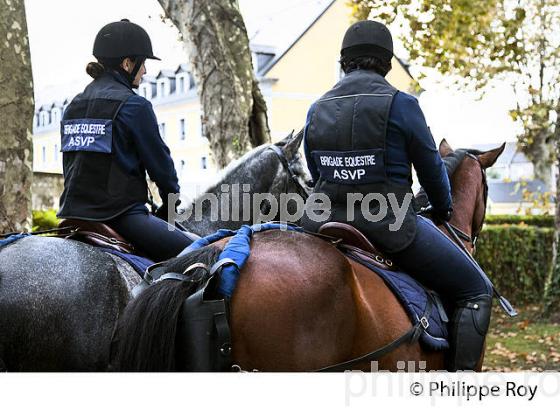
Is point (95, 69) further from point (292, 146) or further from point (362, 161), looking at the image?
point (362, 161)

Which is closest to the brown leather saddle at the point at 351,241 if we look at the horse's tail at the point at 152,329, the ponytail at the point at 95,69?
the horse's tail at the point at 152,329

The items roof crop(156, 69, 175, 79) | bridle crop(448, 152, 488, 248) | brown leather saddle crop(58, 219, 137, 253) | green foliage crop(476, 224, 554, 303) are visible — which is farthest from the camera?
roof crop(156, 69, 175, 79)

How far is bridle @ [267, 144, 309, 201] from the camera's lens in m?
5.28

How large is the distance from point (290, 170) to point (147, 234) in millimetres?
1230

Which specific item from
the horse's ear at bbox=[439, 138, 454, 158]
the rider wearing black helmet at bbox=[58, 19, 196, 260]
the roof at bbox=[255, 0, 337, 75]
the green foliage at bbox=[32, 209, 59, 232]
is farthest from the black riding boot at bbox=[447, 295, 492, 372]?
the roof at bbox=[255, 0, 337, 75]

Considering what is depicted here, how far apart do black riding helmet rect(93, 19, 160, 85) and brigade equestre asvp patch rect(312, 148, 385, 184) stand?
5.38 feet

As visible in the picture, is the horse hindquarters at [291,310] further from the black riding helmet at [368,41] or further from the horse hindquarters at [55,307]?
the black riding helmet at [368,41]

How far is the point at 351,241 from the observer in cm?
382

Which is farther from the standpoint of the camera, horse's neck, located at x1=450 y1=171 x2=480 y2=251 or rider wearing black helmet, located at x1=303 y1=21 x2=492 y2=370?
horse's neck, located at x1=450 y1=171 x2=480 y2=251

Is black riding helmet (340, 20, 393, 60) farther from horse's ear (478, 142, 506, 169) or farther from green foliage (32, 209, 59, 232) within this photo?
green foliage (32, 209, 59, 232)

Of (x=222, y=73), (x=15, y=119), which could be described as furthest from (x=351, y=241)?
(x=222, y=73)

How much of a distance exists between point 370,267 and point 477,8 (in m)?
14.4

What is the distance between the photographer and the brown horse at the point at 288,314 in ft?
10.3
